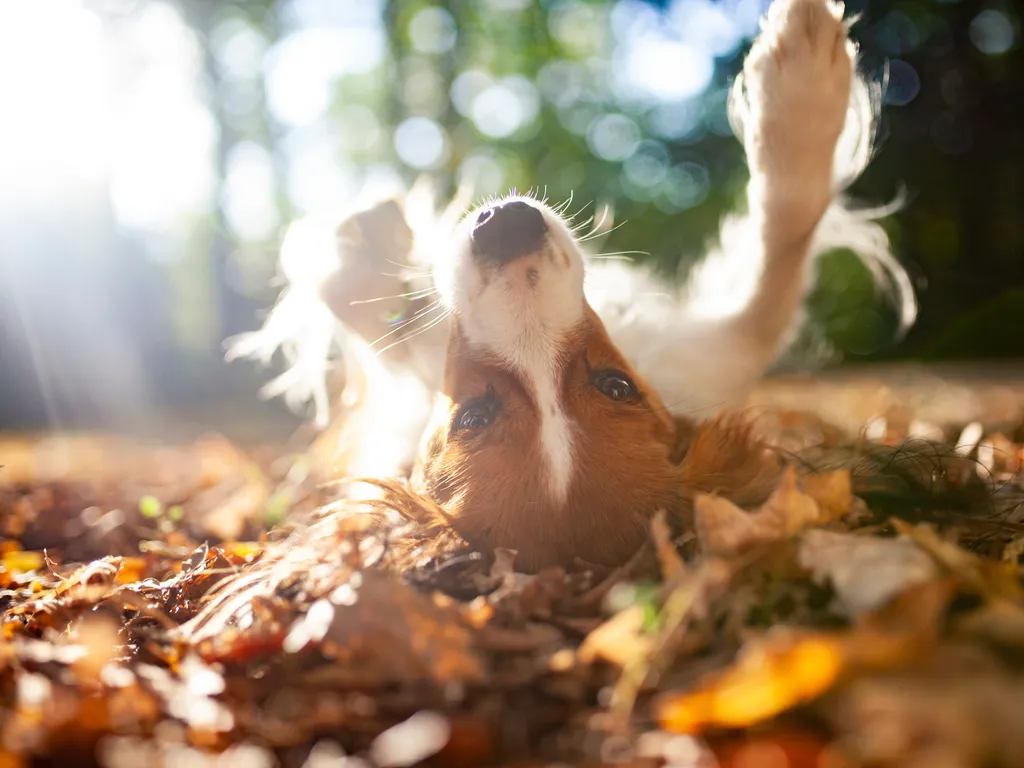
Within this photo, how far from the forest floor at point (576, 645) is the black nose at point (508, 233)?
0.81 m

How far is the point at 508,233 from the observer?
226 centimetres

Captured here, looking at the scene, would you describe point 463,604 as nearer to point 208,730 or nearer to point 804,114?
point 208,730

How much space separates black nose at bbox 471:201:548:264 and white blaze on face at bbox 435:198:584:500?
1 centimetres

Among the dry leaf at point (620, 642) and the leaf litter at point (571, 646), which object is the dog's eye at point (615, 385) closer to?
the leaf litter at point (571, 646)

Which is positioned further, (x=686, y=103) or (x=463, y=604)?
(x=686, y=103)

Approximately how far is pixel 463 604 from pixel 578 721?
1.35ft

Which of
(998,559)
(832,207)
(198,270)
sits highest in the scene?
(832,207)

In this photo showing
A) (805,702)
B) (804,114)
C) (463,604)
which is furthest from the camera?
(804,114)

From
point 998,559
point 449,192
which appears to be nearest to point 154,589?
point 998,559

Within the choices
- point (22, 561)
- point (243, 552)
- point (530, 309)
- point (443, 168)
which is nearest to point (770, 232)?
point (530, 309)

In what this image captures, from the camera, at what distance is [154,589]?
211 cm

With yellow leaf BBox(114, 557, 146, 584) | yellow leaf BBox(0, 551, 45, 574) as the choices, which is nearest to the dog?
yellow leaf BBox(114, 557, 146, 584)

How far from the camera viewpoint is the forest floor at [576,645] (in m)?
1.12

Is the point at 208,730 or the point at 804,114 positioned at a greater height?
the point at 804,114
